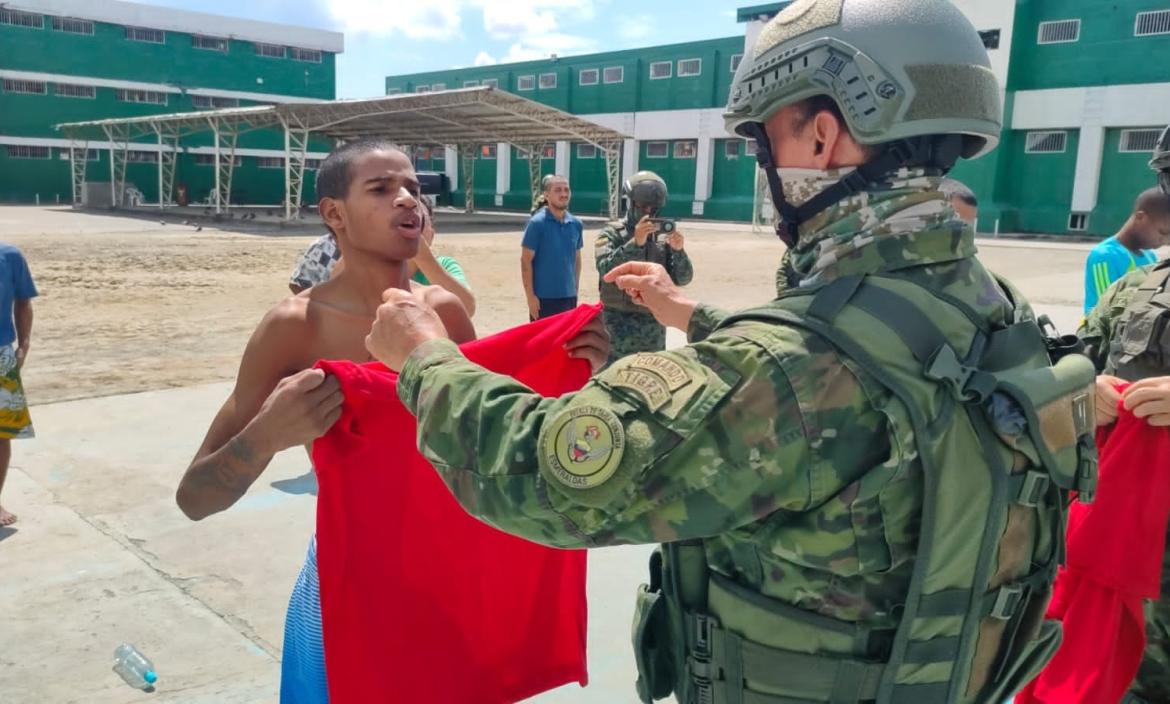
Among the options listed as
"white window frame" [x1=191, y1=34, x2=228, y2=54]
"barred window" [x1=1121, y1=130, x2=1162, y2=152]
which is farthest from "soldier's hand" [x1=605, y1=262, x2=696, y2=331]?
"white window frame" [x1=191, y1=34, x2=228, y2=54]

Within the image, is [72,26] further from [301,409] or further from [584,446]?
[584,446]

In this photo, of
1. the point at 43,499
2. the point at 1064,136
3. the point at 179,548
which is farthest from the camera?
the point at 1064,136

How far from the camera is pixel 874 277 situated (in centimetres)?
138

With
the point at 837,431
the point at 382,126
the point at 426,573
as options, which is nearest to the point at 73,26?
the point at 382,126

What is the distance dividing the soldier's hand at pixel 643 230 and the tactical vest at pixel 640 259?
4.7 inches

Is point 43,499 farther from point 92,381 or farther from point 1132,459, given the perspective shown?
point 1132,459

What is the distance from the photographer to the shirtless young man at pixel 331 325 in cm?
211

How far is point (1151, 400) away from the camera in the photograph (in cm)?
236

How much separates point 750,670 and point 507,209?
164 feet

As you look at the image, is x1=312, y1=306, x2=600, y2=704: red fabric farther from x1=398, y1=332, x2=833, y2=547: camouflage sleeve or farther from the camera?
the camera

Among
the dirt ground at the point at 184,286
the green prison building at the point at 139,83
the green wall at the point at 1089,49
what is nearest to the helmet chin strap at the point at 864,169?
the dirt ground at the point at 184,286

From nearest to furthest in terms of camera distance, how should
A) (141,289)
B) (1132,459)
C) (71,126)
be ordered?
(1132,459) → (141,289) → (71,126)

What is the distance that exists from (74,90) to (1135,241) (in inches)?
1948

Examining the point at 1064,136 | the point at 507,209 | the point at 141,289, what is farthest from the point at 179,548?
the point at 507,209
